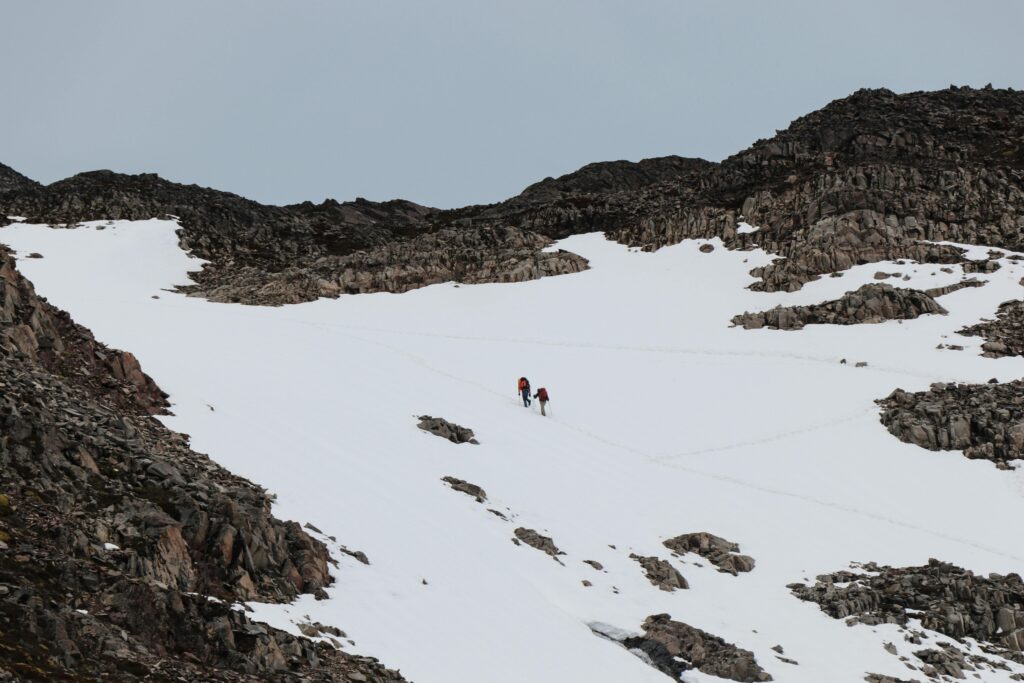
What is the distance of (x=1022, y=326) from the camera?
46.0 meters

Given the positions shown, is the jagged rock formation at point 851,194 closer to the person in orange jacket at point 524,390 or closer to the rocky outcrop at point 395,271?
the rocky outcrop at point 395,271

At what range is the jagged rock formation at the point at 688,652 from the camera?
17875 millimetres

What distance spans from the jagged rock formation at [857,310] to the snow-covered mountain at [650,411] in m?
0.20

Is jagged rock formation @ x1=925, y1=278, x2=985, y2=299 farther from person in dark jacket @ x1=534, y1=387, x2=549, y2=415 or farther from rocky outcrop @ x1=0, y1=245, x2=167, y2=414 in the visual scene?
rocky outcrop @ x1=0, y1=245, x2=167, y2=414

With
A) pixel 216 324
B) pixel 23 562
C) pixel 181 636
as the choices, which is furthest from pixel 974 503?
pixel 216 324

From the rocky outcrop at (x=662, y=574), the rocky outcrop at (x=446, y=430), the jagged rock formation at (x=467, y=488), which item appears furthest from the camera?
the rocky outcrop at (x=446, y=430)

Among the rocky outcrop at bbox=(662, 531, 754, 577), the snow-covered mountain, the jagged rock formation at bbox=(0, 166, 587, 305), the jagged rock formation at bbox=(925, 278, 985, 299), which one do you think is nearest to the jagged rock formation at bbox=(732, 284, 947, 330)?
the snow-covered mountain

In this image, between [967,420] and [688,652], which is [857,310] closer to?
[967,420]

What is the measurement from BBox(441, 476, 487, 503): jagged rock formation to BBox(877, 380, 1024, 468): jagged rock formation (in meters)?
20.8

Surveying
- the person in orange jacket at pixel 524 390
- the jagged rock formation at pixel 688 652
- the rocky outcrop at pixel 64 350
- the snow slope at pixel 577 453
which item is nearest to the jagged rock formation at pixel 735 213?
the snow slope at pixel 577 453

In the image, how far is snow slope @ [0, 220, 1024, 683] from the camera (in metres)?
18.2

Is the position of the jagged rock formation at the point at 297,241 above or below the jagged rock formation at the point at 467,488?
above

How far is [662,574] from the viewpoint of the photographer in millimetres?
22438

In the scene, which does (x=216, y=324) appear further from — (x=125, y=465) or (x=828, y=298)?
(x=828, y=298)
